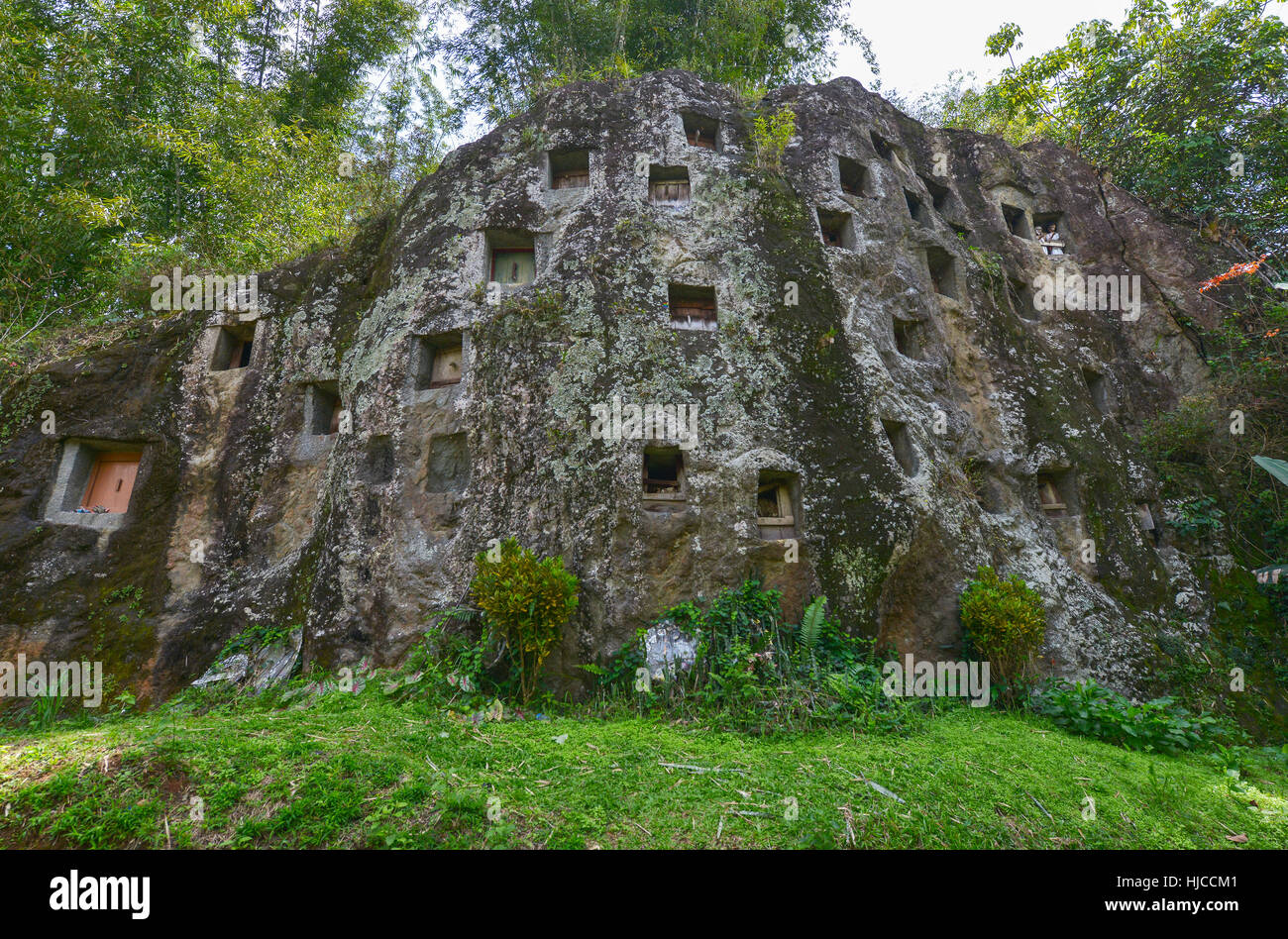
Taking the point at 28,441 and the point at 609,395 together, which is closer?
the point at 609,395

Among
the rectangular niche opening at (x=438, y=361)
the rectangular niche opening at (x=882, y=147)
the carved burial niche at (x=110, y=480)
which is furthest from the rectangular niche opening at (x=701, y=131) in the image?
the carved burial niche at (x=110, y=480)

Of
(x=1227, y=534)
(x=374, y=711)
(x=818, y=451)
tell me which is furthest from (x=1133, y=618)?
(x=374, y=711)

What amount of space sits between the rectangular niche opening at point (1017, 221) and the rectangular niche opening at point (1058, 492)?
7.79 m

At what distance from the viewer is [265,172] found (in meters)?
15.8

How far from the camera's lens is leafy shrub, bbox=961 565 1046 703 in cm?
880

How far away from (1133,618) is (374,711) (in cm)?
1302

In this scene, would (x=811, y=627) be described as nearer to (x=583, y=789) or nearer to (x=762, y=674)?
(x=762, y=674)

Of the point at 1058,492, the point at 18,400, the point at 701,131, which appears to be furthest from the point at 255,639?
the point at 1058,492

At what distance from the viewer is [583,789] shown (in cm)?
540

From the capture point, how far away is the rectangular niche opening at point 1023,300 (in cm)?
1480

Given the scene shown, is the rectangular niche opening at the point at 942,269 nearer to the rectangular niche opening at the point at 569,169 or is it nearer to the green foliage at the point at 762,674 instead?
the rectangular niche opening at the point at 569,169

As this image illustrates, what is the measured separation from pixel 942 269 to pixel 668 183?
674 cm

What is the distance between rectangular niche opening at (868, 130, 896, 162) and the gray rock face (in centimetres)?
28

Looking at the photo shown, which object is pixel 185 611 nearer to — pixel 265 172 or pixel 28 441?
pixel 28 441
